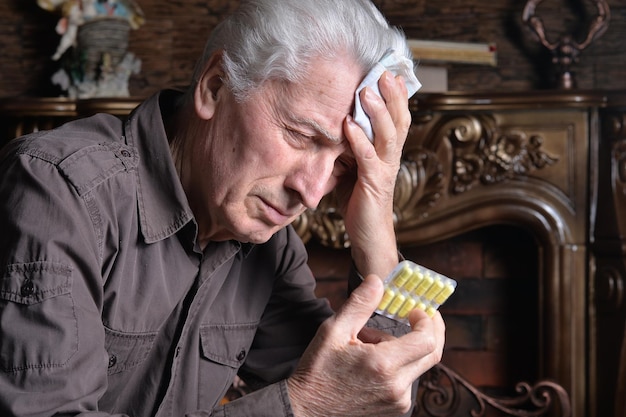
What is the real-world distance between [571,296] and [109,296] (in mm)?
1670

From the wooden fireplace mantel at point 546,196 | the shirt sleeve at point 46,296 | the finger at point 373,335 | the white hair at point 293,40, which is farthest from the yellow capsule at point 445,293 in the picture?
the wooden fireplace mantel at point 546,196

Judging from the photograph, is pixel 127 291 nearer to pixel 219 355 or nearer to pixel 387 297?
pixel 219 355

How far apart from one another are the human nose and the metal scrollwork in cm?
136

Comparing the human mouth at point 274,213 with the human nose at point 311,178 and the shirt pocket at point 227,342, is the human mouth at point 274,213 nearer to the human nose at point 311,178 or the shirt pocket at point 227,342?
the human nose at point 311,178

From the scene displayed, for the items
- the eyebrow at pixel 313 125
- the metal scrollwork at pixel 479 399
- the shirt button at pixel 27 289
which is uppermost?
→ the eyebrow at pixel 313 125

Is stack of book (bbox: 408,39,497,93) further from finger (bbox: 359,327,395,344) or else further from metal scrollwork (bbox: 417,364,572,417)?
finger (bbox: 359,327,395,344)

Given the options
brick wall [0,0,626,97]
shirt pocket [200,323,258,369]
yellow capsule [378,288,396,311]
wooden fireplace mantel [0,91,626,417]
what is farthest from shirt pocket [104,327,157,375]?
brick wall [0,0,626,97]

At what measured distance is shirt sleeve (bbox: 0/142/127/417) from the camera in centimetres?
103

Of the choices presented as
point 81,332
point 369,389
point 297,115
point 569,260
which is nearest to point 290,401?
point 369,389

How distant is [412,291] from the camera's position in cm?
130

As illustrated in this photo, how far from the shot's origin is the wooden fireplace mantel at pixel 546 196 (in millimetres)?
2451

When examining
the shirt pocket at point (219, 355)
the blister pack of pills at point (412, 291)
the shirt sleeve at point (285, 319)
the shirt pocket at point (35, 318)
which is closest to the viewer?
the shirt pocket at point (35, 318)

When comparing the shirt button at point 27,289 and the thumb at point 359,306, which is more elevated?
the shirt button at point 27,289

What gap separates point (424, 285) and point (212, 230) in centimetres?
37
